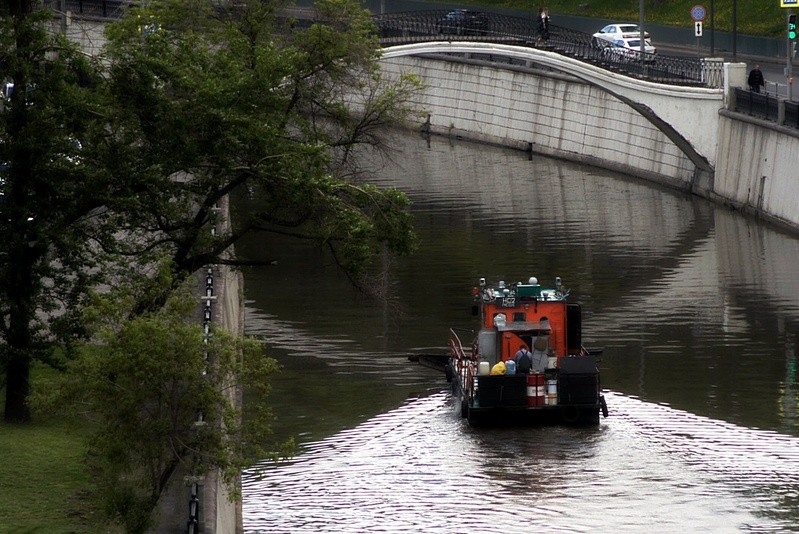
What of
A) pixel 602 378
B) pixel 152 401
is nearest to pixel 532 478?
pixel 602 378

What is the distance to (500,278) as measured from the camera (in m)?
48.6

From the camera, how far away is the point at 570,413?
3183 centimetres

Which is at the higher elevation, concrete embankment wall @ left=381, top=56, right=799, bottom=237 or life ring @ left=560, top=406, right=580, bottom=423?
concrete embankment wall @ left=381, top=56, right=799, bottom=237

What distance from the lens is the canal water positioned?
27.0 metres

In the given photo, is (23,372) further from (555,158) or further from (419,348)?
(555,158)

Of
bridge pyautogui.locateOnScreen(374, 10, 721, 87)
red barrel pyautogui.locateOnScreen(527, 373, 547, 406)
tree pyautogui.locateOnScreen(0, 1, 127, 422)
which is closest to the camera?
tree pyautogui.locateOnScreen(0, 1, 127, 422)

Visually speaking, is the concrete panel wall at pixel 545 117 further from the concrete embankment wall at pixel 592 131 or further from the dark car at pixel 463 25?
the dark car at pixel 463 25

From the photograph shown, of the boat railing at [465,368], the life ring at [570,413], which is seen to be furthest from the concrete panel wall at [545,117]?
the life ring at [570,413]

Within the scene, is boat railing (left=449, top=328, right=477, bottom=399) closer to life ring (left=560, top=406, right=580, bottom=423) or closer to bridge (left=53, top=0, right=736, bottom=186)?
life ring (left=560, top=406, right=580, bottom=423)

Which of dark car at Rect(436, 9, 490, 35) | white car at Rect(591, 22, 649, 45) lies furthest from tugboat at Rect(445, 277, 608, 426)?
white car at Rect(591, 22, 649, 45)

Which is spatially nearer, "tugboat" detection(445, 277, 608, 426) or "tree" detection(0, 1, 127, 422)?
"tree" detection(0, 1, 127, 422)

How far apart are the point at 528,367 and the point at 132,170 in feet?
31.0

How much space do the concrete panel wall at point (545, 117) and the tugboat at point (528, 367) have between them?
3448cm

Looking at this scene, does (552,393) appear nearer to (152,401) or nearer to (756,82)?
(152,401)
